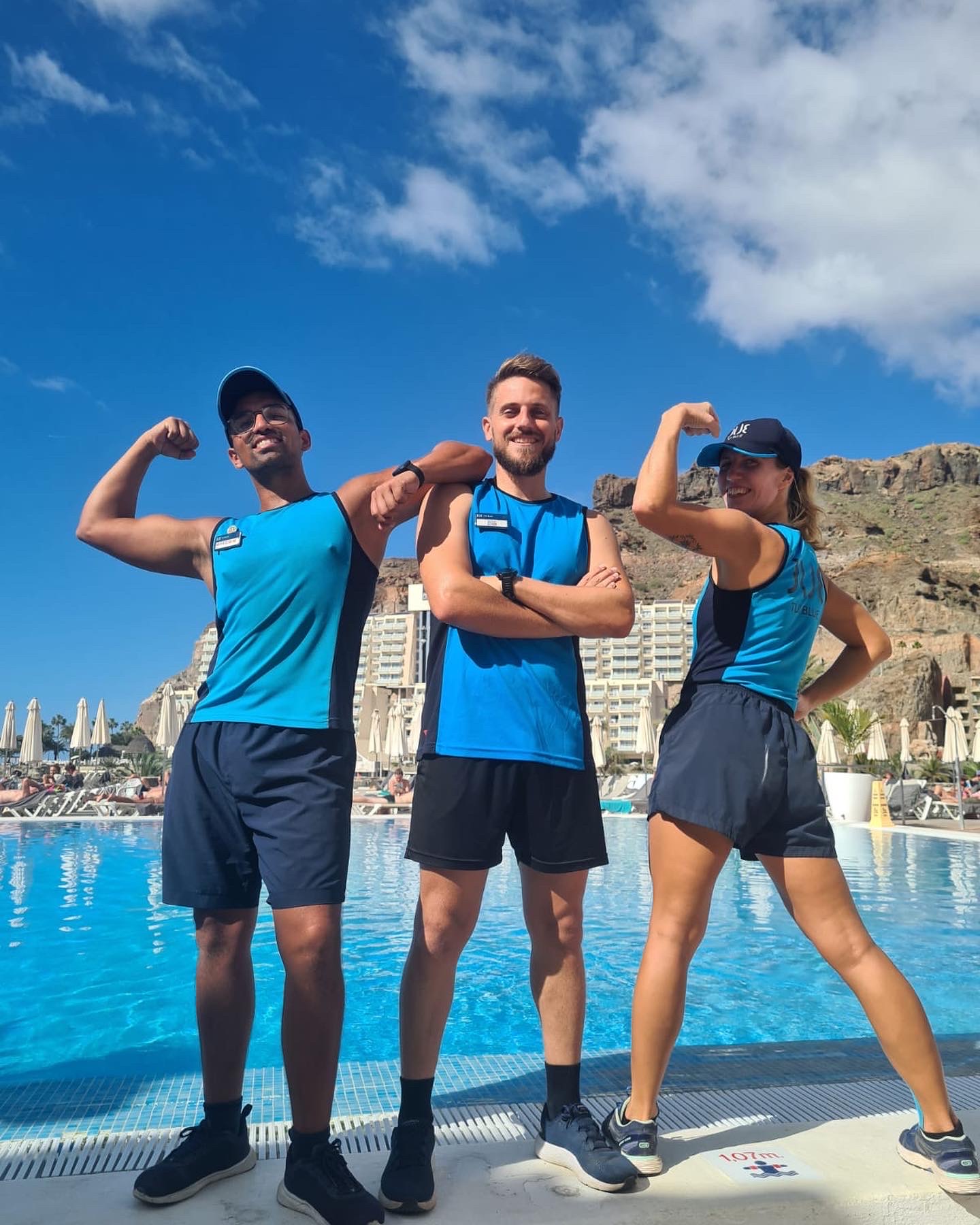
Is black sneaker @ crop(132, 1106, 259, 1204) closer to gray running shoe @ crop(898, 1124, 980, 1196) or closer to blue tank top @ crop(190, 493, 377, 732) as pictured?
blue tank top @ crop(190, 493, 377, 732)

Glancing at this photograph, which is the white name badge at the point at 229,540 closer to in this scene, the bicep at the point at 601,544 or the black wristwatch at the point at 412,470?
the black wristwatch at the point at 412,470

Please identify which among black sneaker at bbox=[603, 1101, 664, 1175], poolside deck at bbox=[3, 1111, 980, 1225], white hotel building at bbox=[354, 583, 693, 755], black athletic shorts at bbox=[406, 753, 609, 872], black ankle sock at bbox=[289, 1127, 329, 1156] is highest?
white hotel building at bbox=[354, 583, 693, 755]

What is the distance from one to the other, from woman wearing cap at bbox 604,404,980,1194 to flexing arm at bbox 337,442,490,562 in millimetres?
509

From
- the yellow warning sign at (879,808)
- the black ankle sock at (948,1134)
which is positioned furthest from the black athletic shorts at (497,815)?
the yellow warning sign at (879,808)

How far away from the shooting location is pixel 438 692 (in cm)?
239

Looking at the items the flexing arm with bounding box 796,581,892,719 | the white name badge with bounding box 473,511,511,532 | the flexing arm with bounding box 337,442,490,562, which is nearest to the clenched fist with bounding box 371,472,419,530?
the flexing arm with bounding box 337,442,490,562

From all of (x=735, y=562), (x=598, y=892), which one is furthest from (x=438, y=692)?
(x=598, y=892)

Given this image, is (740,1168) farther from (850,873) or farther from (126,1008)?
(850,873)

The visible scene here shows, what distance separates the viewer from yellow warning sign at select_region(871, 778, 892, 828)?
1991 cm

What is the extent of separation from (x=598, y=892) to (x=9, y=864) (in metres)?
8.40

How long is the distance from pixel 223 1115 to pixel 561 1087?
84 centimetres

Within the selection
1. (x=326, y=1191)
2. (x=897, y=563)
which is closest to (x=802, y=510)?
(x=326, y=1191)

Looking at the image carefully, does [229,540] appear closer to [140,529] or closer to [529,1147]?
[140,529]

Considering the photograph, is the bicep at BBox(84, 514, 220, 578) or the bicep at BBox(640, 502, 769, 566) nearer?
the bicep at BBox(640, 502, 769, 566)
